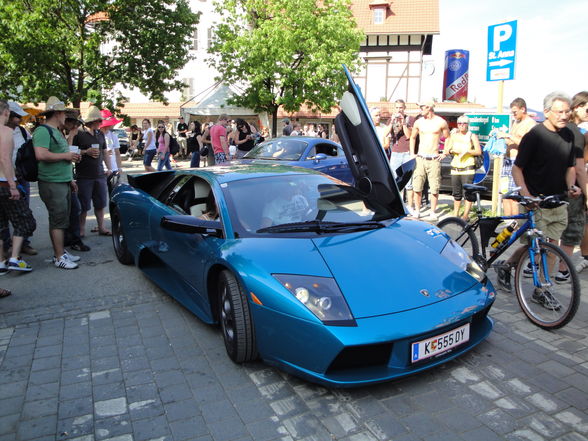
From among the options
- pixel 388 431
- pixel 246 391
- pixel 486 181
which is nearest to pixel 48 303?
pixel 246 391

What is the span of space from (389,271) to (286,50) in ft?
80.9

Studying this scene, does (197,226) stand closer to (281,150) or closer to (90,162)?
(90,162)

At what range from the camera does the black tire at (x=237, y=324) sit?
2977 millimetres

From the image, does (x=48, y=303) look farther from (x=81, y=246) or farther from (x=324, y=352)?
(x=324, y=352)

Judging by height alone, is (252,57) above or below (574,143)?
above

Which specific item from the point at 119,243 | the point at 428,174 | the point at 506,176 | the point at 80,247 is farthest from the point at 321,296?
the point at 506,176

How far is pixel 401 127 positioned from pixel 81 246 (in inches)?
230

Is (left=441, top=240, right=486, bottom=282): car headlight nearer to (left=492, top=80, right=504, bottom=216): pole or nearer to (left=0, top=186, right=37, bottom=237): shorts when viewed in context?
(left=0, top=186, right=37, bottom=237): shorts

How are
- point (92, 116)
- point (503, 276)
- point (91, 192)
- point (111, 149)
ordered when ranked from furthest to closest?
1. point (111, 149)
2. point (91, 192)
3. point (92, 116)
4. point (503, 276)

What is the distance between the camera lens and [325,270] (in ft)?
9.42

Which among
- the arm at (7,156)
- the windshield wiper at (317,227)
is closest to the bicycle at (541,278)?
the windshield wiper at (317,227)

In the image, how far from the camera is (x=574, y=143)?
4211 millimetres

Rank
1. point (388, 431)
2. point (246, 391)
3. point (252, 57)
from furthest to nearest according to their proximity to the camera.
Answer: point (252, 57)
point (246, 391)
point (388, 431)

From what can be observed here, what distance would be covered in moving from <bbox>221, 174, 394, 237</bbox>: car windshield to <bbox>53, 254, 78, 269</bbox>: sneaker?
9.06 ft
